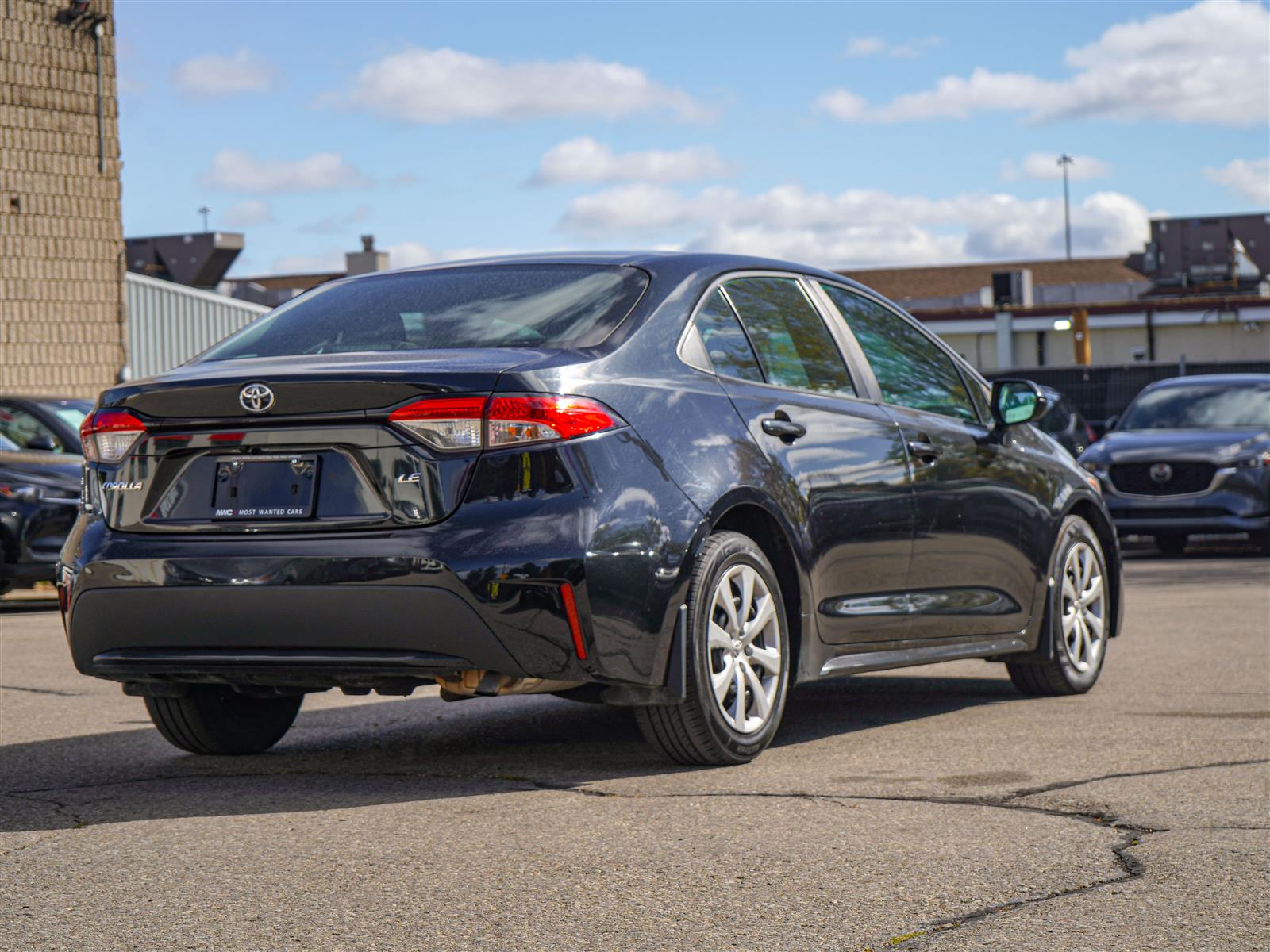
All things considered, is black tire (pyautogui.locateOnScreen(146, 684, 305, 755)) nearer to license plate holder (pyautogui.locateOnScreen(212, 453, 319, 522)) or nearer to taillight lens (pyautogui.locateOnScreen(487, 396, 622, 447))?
license plate holder (pyautogui.locateOnScreen(212, 453, 319, 522))

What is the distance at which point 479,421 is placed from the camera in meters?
5.21

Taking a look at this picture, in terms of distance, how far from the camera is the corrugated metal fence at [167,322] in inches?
1064

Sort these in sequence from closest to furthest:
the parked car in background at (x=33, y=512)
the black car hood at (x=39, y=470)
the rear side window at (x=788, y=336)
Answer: the rear side window at (x=788, y=336)
the parked car in background at (x=33, y=512)
the black car hood at (x=39, y=470)

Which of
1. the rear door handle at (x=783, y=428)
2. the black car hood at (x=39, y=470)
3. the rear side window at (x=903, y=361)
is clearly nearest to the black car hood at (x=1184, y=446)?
the black car hood at (x=39, y=470)

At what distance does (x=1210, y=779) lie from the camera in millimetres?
5574


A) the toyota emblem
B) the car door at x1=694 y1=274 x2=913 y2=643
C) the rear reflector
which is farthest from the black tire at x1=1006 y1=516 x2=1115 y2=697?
the toyota emblem

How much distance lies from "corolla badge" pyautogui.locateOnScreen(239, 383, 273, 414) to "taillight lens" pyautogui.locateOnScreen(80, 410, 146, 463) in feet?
1.22

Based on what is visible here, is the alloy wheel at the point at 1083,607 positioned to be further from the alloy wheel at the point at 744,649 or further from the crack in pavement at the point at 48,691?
the crack in pavement at the point at 48,691

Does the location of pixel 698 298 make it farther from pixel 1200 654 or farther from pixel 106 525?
pixel 1200 654

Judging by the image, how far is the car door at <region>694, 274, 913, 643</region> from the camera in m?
6.12

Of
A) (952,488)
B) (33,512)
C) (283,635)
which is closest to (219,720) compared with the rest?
(283,635)

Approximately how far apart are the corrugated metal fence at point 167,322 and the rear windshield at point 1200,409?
1273 cm

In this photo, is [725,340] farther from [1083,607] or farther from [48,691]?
[48,691]

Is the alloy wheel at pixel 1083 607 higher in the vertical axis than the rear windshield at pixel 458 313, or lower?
lower
